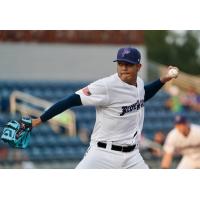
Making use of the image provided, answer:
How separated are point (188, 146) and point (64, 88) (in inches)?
142

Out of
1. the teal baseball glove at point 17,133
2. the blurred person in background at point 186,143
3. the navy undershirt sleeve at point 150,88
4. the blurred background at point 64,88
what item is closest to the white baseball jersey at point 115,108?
the navy undershirt sleeve at point 150,88

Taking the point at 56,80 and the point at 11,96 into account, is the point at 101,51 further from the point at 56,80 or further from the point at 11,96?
the point at 11,96

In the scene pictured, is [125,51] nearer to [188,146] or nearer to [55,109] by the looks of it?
[55,109]

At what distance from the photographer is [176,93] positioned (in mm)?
10945

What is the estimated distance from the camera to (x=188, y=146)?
7.15 m

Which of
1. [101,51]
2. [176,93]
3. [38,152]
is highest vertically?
[101,51]

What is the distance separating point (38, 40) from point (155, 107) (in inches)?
84.8

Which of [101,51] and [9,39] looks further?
[101,51]

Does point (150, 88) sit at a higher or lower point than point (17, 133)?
higher

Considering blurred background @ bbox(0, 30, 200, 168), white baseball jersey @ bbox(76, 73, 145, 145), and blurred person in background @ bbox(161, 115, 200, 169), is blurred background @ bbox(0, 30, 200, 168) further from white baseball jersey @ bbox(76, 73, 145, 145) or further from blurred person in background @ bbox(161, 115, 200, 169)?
white baseball jersey @ bbox(76, 73, 145, 145)

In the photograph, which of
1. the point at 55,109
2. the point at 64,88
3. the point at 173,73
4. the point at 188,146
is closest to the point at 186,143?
the point at 188,146
